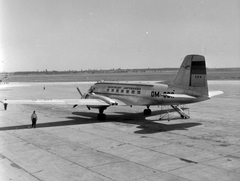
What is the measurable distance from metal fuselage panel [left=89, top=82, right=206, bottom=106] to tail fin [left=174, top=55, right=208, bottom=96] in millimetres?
599

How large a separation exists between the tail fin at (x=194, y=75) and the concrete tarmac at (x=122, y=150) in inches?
123

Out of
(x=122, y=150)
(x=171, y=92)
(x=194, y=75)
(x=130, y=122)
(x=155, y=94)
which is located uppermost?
(x=194, y=75)

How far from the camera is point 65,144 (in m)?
16.4

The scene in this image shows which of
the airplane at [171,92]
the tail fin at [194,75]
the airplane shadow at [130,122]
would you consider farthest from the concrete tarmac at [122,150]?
the tail fin at [194,75]

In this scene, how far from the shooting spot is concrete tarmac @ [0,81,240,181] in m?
11.3

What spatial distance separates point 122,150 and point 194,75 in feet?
35.0

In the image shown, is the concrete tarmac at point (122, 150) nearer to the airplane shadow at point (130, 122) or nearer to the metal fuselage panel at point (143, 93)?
the airplane shadow at point (130, 122)

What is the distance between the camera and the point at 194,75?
2233cm

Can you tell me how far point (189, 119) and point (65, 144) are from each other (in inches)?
512

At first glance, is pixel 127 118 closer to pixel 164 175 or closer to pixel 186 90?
pixel 186 90

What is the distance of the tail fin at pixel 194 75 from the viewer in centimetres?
2191

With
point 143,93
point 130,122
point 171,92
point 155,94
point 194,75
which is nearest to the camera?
point 194,75

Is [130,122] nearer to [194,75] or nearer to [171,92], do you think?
[171,92]

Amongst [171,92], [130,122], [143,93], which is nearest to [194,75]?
[171,92]
